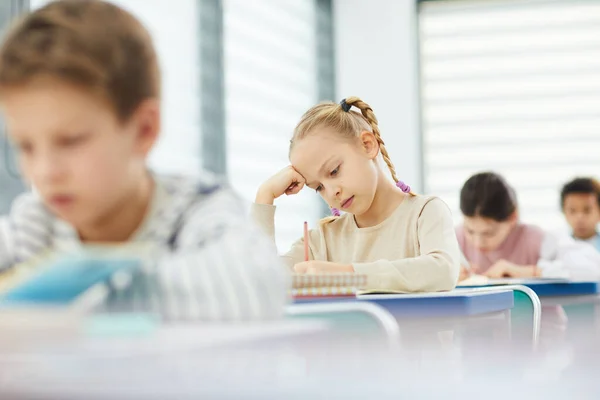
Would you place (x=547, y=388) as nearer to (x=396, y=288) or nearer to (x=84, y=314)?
(x=84, y=314)

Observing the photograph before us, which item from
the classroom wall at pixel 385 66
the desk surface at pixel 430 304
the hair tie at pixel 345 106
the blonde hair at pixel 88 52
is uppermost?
the classroom wall at pixel 385 66

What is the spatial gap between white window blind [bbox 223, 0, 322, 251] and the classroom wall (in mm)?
168

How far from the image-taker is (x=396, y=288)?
1.13 meters

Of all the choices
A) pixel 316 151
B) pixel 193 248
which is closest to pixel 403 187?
pixel 316 151

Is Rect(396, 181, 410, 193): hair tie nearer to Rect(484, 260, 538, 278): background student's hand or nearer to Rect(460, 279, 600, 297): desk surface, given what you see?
Rect(460, 279, 600, 297): desk surface

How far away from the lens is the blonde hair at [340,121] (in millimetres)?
1280

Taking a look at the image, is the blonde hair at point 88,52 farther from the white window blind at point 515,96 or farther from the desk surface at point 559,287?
the white window blind at point 515,96

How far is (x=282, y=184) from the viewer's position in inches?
49.9

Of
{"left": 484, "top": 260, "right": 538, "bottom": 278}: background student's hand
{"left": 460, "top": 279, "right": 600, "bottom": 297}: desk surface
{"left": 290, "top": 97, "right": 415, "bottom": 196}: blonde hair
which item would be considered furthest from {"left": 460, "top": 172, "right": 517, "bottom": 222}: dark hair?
{"left": 290, "top": 97, "right": 415, "bottom": 196}: blonde hair

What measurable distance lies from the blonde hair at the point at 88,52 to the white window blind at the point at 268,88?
2579mm

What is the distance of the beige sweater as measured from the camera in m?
1.15

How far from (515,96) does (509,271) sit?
2142 mm

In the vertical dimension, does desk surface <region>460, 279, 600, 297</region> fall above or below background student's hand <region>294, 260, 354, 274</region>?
below

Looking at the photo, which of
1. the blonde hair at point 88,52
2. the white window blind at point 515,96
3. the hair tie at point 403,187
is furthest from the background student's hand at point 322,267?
the white window blind at point 515,96
